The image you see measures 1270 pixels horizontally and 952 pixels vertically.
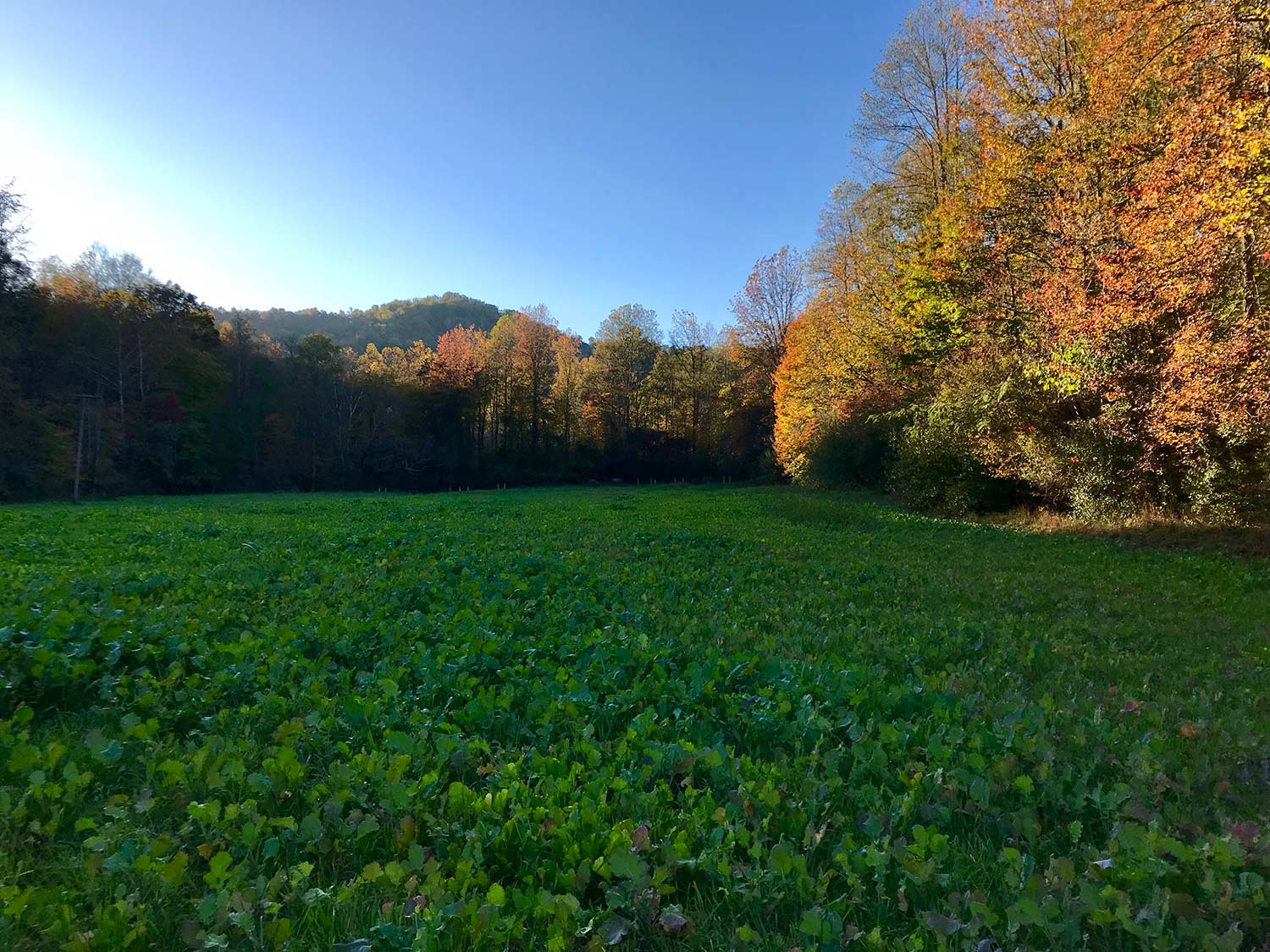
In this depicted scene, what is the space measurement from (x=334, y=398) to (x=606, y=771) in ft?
161

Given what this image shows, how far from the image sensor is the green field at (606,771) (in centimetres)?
204

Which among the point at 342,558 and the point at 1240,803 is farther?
the point at 342,558

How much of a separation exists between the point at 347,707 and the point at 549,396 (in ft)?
168

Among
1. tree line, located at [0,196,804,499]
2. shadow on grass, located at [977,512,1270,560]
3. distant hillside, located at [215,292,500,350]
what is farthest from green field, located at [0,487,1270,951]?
distant hillside, located at [215,292,500,350]

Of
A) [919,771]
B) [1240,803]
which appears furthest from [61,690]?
[1240,803]

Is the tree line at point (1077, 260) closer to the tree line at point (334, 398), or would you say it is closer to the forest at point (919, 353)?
the forest at point (919, 353)

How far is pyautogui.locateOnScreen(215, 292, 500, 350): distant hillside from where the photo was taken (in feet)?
220

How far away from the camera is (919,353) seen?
81.4 feet

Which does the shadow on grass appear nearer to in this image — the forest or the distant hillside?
the forest

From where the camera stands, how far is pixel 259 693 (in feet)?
12.6

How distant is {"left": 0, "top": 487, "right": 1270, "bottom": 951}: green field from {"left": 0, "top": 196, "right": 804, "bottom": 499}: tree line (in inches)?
1109

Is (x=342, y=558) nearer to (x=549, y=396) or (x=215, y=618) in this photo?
(x=215, y=618)

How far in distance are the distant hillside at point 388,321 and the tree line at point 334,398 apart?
7.47 ft

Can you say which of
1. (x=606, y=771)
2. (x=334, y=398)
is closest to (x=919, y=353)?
(x=606, y=771)
